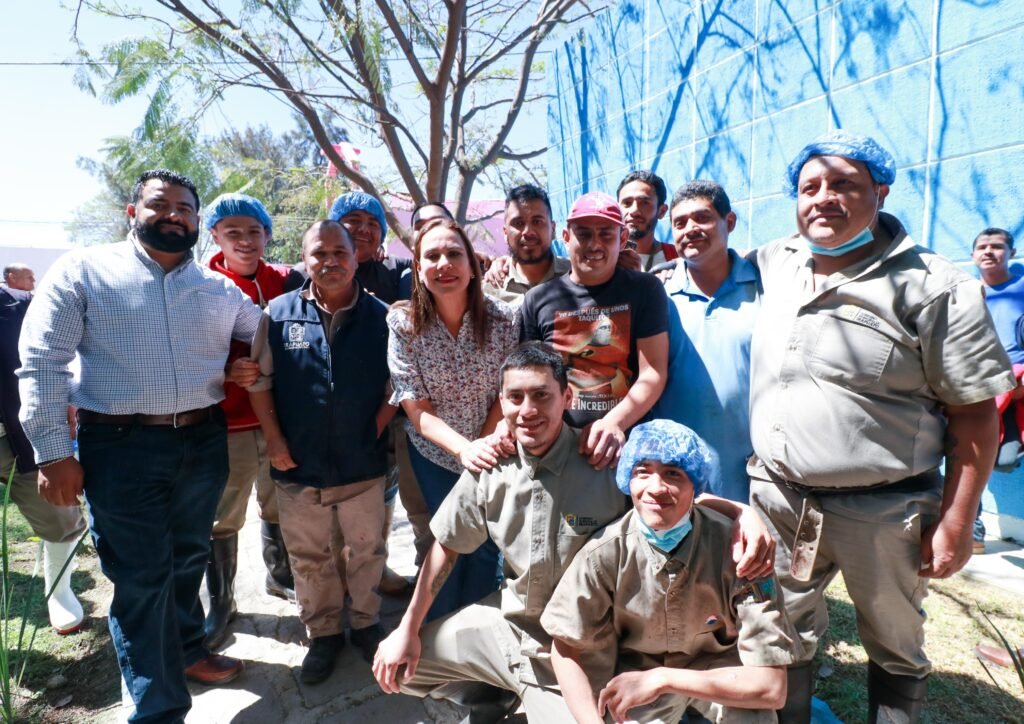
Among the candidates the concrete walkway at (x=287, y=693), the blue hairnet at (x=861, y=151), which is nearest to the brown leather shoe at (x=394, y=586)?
the concrete walkway at (x=287, y=693)

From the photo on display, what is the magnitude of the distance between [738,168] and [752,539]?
473 cm

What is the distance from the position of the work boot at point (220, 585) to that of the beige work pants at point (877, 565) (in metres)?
2.59

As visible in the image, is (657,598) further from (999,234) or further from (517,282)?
(999,234)

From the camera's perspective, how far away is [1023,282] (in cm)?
361

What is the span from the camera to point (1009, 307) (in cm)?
375

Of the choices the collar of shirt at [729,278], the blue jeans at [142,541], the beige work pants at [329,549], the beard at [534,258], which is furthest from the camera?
the beard at [534,258]

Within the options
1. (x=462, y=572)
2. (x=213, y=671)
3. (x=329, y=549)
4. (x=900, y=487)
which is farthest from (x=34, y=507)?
(x=900, y=487)

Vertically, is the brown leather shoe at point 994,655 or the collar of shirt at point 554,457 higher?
the collar of shirt at point 554,457

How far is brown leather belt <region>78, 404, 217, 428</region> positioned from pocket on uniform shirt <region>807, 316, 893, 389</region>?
235 centimetres

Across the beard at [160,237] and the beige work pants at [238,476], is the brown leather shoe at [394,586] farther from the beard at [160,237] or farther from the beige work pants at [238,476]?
the beard at [160,237]

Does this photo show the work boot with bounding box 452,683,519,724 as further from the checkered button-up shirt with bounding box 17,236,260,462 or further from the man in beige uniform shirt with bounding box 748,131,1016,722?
the checkered button-up shirt with bounding box 17,236,260,462

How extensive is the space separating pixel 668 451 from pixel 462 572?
1.28 m

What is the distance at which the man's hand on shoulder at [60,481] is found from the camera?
211 centimetres

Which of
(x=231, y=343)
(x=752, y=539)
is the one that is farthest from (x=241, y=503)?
(x=752, y=539)
